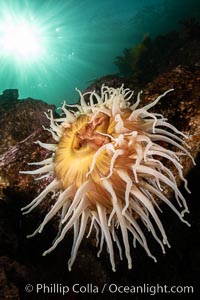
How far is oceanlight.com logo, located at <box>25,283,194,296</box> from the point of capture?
3.55 meters

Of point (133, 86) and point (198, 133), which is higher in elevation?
point (133, 86)

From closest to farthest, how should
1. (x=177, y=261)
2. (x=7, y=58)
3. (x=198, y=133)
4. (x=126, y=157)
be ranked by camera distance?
(x=126, y=157)
(x=198, y=133)
(x=177, y=261)
(x=7, y=58)

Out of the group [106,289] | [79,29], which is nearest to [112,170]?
[106,289]

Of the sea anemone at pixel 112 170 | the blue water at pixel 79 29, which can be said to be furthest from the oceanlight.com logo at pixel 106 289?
the blue water at pixel 79 29

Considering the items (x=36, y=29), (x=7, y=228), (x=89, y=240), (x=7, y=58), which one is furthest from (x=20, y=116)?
(x=7, y=58)

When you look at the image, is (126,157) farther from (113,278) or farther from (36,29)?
(36,29)

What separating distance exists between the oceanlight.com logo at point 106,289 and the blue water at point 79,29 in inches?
1123

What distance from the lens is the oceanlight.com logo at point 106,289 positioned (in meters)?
3.55

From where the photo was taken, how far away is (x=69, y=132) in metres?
2.90

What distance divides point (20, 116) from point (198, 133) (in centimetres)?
514

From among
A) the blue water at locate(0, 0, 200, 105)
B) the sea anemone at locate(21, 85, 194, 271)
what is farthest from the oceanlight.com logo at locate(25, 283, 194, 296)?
the blue water at locate(0, 0, 200, 105)

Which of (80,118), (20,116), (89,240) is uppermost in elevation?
(20,116)

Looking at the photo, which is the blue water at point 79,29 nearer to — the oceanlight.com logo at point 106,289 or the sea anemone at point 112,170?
the oceanlight.com logo at point 106,289

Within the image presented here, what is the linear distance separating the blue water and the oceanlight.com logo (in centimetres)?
2853
